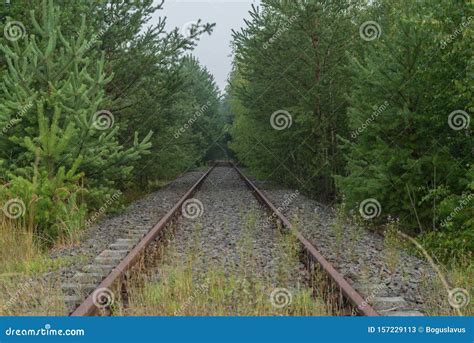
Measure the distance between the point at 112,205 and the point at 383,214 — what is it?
6409 mm

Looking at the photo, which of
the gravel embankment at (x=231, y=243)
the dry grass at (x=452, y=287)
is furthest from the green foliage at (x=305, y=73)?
the dry grass at (x=452, y=287)

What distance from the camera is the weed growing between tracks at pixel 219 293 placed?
5094mm

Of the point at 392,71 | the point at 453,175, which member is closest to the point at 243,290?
the point at 453,175

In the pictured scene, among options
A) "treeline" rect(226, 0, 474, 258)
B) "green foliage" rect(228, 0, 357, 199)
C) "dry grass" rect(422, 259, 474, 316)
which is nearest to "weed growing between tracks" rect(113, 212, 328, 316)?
"dry grass" rect(422, 259, 474, 316)

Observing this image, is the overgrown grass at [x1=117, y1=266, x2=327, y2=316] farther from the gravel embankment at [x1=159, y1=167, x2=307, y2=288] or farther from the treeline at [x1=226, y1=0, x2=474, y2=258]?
the treeline at [x1=226, y1=0, x2=474, y2=258]

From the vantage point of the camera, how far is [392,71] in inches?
382

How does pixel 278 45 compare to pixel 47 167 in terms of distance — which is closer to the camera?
pixel 47 167

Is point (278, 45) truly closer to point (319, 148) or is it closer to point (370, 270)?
point (319, 148)

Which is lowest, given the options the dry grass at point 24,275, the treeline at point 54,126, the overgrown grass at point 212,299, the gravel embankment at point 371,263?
the dry grass at point 24,275

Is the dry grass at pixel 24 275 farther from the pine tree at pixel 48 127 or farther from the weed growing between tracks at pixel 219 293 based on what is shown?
the weed growing between tracks at pixel 219 293

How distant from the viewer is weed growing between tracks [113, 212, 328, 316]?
16.7ft

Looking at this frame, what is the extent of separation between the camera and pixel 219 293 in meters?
5.60

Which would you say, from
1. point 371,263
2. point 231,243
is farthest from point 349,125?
point 371,263

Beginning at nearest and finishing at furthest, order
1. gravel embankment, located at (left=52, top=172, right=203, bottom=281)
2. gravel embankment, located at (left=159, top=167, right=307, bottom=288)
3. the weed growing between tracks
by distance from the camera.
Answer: the weed growing between tracks → gravel embankment, located at (left=159, top=167, right=307, bottom=288) → gravel embankment, located at (left=52, top=172, right=203, bottom=281)
